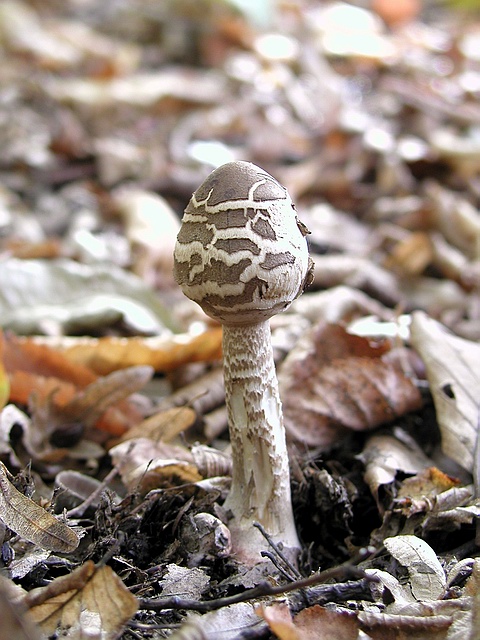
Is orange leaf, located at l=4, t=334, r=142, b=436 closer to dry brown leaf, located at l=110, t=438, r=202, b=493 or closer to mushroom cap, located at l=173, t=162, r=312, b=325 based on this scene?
dry brown leaf, located at l=110, t=438, r=202, b=493

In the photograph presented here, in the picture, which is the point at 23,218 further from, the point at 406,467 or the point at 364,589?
the point at 364,589

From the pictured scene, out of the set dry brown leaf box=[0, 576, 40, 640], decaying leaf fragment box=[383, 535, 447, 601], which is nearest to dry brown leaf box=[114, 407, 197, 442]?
decaying leaf fragment box=[383, 535, 447, 601]

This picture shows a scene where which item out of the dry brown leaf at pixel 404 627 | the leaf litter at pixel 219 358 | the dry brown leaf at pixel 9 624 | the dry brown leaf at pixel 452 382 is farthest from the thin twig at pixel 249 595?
the dry brown leaf at pixel 452 382

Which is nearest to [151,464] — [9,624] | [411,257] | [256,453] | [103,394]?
[256,453]

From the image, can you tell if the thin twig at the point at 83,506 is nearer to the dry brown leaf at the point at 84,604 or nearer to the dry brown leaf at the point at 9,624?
the dry brown leaf at the point at 84,604

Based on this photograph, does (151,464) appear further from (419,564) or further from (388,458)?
(419,564)
